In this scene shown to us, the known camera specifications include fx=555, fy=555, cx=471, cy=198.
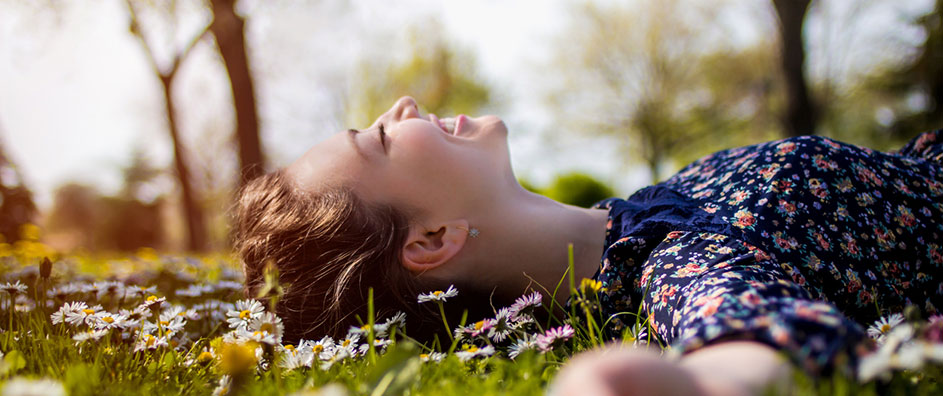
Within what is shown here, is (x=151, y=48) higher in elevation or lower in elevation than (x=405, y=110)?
higher

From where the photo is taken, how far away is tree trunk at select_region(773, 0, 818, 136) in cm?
834

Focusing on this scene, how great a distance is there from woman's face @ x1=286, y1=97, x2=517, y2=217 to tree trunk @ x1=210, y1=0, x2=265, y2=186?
19.4ft

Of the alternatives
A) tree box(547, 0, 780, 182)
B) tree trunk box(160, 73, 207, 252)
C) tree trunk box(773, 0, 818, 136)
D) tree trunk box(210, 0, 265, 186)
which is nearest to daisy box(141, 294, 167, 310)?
tree trunk box(210, 0, 265, 186)

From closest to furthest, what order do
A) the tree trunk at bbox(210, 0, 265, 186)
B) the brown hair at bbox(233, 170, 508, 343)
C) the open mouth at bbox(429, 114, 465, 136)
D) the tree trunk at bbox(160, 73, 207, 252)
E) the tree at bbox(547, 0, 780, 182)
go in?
the brown hair at bbox(233, 170, 508, 343)
the open mouth at bbox(429, 114, 465, 136)
the tree trunk at bbox(210, 0, 265, 186)
the tree trunk at bbox(160, 73, 207, 252)
the tree at bbox(547, 0, 780, 182)

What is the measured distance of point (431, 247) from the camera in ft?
7.18

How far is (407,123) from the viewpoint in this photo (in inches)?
89.7

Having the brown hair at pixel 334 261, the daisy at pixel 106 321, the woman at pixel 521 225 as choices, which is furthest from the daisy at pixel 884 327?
the daisy at pixel 106 321

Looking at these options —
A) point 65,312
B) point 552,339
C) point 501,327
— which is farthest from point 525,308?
point 65,312

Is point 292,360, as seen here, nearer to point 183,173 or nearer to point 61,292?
point 61,292

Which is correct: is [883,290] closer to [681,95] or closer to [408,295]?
[408,295]

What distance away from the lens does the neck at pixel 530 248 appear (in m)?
2.20

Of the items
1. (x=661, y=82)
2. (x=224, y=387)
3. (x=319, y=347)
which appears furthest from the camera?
(x=661, y=82)

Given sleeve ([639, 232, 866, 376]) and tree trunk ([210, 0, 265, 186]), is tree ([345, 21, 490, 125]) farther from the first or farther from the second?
sleeve ([639, 232, 866, 376])

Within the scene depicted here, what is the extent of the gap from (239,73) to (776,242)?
750cm
